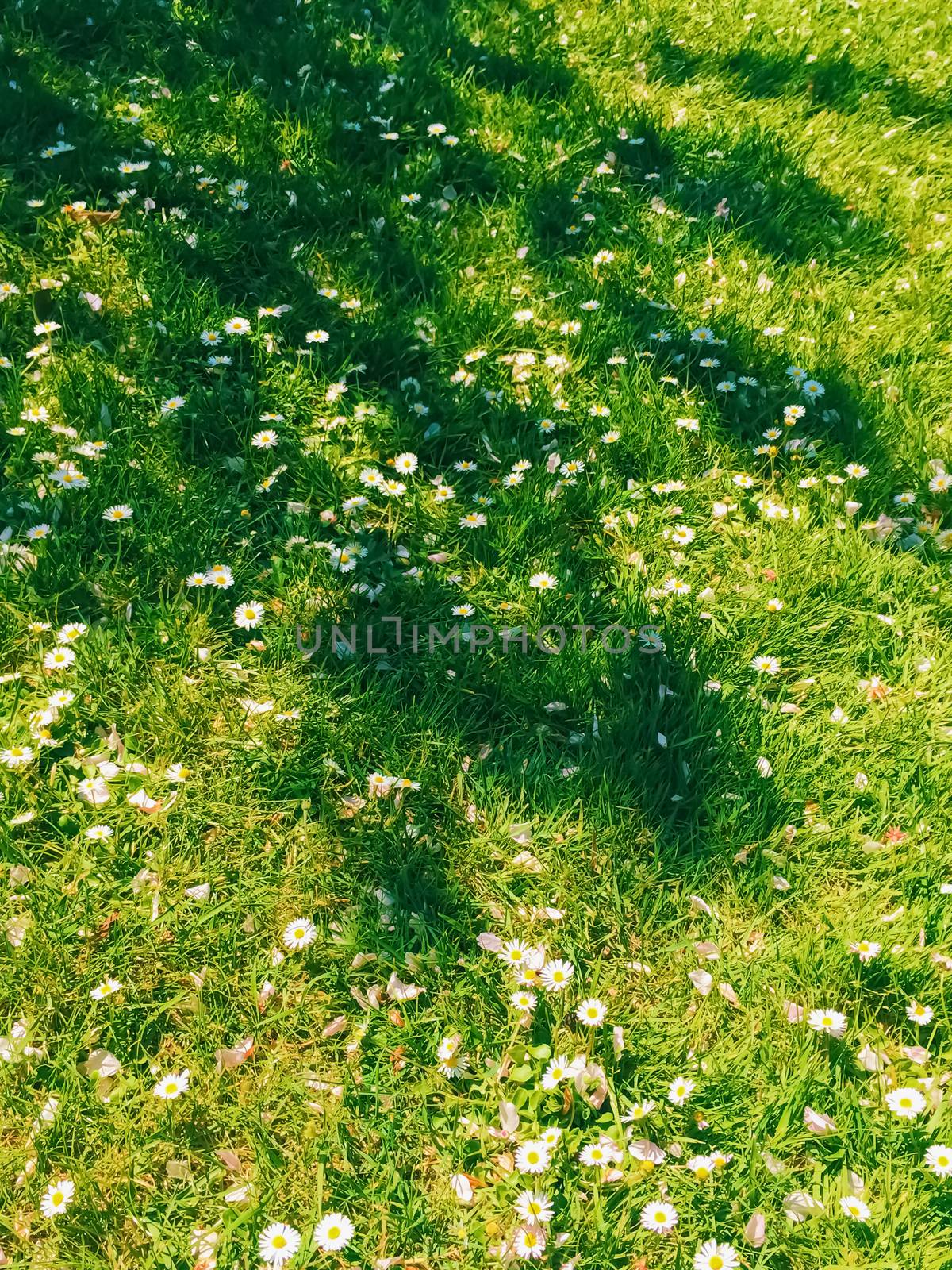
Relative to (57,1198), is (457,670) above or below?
above

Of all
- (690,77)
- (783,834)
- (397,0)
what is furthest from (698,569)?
(397,0)

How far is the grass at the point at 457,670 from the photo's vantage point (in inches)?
69.8

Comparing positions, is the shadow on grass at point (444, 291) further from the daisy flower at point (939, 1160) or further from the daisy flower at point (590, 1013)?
the daisy flower at point (939, 1160)

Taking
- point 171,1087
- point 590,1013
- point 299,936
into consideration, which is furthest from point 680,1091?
point 171,1087

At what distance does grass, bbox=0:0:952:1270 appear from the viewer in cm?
177

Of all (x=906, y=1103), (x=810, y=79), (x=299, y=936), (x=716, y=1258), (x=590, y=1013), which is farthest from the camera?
(x=810, y=79)

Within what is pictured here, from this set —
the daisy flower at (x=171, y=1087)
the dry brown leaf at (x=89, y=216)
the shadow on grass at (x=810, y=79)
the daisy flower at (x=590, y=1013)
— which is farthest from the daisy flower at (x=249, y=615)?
the shadow on grass at (x=810, y=79)

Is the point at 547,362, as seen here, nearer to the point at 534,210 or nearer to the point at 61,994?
the point at 534,210

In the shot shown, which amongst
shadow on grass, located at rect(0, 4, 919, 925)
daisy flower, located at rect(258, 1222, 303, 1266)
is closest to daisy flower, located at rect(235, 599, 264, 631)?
shadow on grass, located at rect(0, 4, 919, 925)

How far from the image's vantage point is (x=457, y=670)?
247 cm

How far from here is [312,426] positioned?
2990 mm

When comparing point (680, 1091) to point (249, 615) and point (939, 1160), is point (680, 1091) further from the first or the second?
point (249, 615)

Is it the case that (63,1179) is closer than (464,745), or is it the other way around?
(63,1179)

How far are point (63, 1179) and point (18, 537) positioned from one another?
5.27ft
